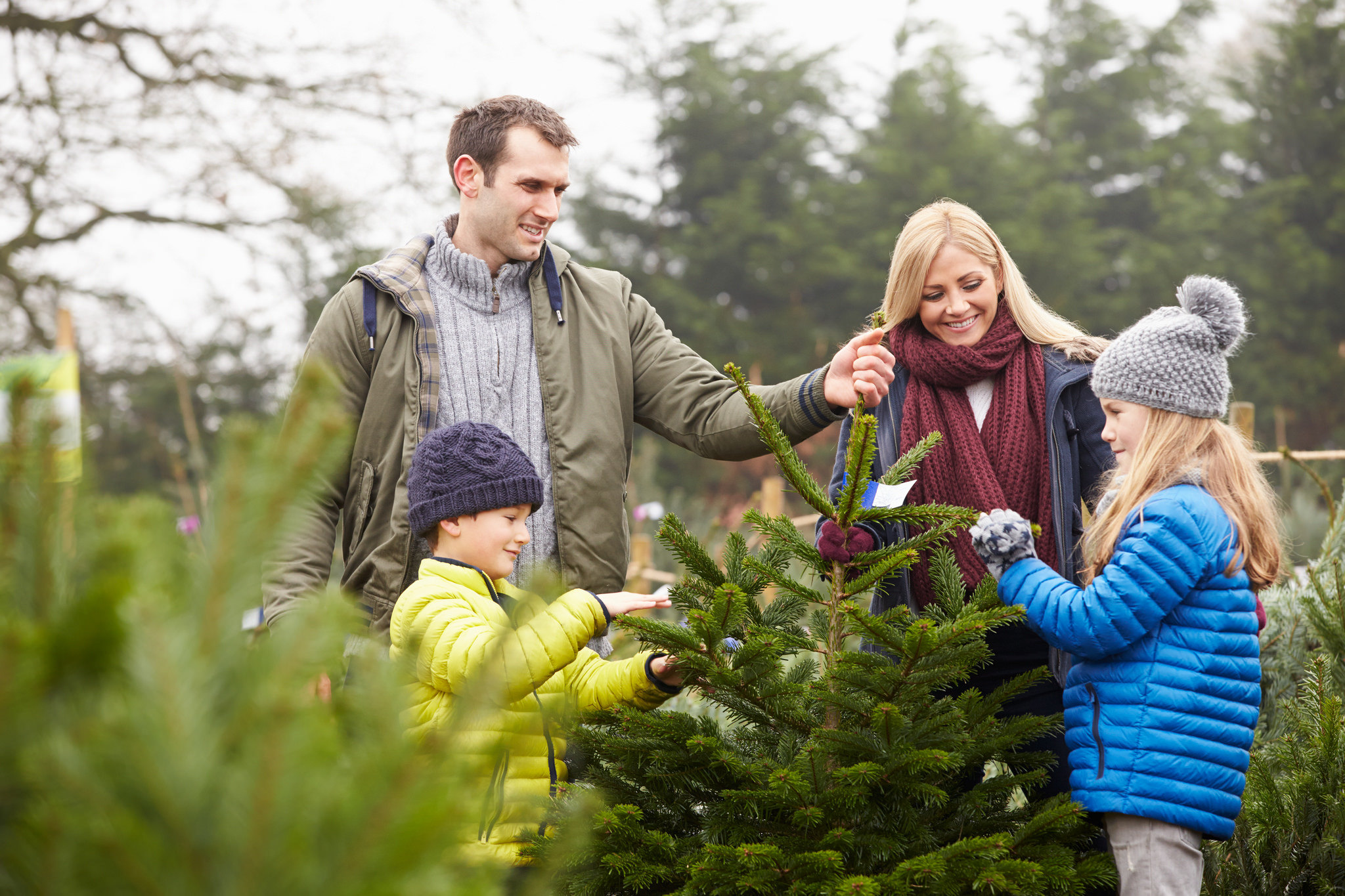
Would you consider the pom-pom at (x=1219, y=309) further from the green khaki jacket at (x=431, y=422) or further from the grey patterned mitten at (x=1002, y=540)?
the green khaki jacket at (x=431, y=422)

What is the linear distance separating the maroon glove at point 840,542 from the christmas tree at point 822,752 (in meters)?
0.02

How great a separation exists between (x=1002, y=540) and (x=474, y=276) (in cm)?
160

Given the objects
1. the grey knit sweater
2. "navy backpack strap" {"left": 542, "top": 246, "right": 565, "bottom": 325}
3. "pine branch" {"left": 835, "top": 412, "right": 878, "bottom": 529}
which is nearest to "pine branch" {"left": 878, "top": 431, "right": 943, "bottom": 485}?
"pine branch" {"left": 835, "top": 412, "right": 878, "bottom": 529}

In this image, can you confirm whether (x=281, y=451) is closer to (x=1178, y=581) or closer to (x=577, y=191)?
(x=1178, y=581)

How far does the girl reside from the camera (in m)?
2.22

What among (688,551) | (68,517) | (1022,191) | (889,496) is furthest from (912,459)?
(1022,191)

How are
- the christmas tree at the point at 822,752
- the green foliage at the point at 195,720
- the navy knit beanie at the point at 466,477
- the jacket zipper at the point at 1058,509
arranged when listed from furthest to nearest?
the jacket zipper at the point at 1058,509, the navy knit beanie at the point at 466,477, the christmas tree at the point at 822,752, the green foliage at the point at 195,720

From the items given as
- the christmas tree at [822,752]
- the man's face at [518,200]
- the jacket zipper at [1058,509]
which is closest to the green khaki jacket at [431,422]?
the man's face at [518,200]

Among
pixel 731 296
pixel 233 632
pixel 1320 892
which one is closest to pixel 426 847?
pixel 233 632

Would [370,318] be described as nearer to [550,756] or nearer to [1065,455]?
[550,756]

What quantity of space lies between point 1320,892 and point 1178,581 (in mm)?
1072

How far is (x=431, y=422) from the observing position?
2832 millimetres

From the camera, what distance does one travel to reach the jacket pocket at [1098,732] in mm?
2270

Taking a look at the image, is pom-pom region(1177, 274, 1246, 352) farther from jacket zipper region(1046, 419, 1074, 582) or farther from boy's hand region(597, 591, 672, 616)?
boy's hand region(597, 591, 672, 616)
